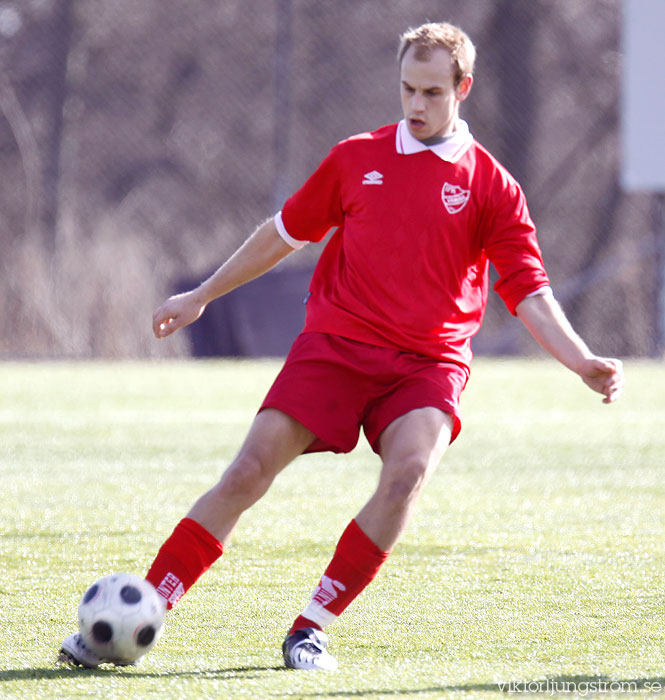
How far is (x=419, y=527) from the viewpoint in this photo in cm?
488

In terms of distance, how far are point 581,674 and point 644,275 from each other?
479 inches

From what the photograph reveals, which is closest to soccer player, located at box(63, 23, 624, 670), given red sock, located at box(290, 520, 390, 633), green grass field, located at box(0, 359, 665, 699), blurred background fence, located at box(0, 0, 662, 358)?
red sock, located at box(290, 520, 390, 633)

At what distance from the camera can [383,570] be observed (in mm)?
3996

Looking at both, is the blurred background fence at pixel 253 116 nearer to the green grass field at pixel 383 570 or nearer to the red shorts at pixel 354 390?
the green grass field at pixel 383 570

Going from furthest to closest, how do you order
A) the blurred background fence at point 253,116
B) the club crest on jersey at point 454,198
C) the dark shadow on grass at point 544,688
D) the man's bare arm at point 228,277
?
the blurred background fence at point 253,116 → the man's bare arm at point 228,277 → the club crest on jersey at point 454,198 → the dark shadow on grass at point 544,688

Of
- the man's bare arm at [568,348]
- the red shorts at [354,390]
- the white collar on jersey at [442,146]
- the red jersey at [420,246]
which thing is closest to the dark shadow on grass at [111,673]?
the red shorts at [354,390]

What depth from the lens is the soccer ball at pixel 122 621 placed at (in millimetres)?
2840

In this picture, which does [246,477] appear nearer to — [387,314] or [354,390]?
[354,390]

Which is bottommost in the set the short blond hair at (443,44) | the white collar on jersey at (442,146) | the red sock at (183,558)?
the red sock at (183,558)

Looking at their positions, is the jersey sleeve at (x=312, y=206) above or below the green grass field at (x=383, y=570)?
above

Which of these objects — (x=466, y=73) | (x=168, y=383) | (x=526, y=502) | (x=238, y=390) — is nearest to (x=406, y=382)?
(x=466, y=73)

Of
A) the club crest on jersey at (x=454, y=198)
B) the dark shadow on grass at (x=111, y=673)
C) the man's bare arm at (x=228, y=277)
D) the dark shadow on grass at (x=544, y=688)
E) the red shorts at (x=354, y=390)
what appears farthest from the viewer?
the man's bare arm at (x=228, y=277)

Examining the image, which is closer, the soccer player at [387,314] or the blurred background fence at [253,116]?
the soccer player at [387,314]

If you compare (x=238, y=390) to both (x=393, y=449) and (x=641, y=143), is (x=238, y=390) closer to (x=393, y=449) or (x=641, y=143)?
(x=641, y=143)
